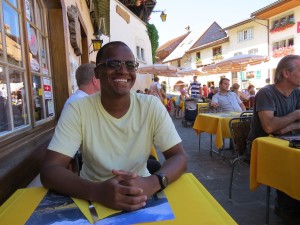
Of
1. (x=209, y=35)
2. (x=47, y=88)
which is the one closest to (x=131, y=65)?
(x=47, y=88)

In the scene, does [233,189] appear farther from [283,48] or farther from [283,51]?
[283,48]

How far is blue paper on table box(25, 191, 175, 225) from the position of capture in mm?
1050

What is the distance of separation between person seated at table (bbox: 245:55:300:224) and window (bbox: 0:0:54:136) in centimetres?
238

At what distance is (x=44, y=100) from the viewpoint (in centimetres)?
347

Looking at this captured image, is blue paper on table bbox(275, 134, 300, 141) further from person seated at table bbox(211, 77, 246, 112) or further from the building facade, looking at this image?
person seated at table bbox(211, 77, 246, 112)

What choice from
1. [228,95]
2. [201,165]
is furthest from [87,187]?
[228,95]

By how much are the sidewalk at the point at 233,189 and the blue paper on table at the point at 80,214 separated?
2124 mm

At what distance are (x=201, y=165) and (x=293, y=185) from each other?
2.87 meters

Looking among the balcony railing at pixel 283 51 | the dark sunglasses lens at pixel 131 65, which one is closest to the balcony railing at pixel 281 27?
the balcony railing at pixel 283 51

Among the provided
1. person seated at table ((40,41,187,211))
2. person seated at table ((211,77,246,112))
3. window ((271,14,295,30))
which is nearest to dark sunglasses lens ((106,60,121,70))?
person seated at table ((40,41,187,211))

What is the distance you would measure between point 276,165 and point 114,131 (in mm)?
1618

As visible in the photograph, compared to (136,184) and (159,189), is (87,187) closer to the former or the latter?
(136,184)

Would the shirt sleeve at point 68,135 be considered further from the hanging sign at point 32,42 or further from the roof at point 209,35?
the roof at point 209,35

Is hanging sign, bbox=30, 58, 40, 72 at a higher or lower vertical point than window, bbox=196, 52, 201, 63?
lower
